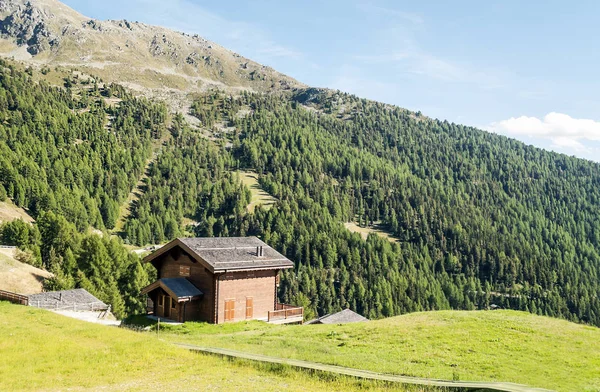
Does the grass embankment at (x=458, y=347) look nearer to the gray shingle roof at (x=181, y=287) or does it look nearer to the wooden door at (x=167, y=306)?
the gray shingle roof at (x=181, y=287)

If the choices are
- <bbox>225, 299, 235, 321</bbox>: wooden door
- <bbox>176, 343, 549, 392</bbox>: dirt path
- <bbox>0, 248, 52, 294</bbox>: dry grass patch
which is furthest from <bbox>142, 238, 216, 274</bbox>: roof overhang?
<bbox>0, 248, 52, 294</bbox>: dry grass patch

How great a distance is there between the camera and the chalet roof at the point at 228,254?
145ft

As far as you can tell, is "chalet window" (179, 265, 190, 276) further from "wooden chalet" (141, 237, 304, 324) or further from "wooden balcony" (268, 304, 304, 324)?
"wooden balcony" (268, 304, 304, 324)

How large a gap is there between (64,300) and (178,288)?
38.4m

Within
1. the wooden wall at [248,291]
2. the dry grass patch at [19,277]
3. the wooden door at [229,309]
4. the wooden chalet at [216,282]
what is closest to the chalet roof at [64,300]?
the dry grass patch at [19,277]

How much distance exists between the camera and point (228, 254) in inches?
1816

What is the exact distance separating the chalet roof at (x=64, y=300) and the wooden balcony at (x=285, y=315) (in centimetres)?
3862

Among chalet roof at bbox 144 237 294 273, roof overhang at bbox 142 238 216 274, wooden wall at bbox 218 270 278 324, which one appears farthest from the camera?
wooden wall at bbox 218 270 278 324

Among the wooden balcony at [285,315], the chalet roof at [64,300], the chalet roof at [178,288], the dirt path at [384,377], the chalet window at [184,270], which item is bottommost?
the chalet roof at [64,300]

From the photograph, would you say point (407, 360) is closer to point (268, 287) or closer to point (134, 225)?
point (268, 287)

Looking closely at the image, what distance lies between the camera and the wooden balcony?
4819 centimetres

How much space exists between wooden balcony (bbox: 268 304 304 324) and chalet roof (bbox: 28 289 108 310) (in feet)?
127

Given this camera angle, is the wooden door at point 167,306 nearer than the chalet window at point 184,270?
Yes

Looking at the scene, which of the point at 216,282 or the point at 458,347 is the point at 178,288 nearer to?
the point at 216,282
